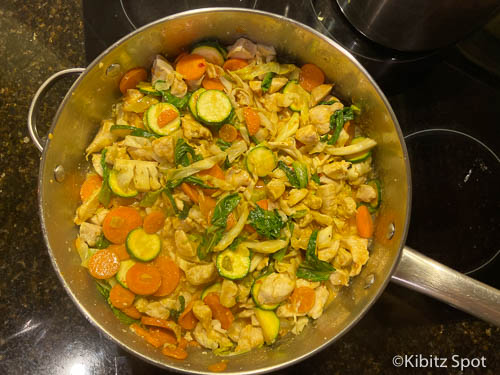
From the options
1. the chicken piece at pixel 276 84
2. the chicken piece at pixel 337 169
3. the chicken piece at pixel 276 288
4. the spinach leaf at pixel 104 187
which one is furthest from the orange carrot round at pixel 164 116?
the chicken piece at pixel 276 288

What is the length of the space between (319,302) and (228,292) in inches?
A: 20.3

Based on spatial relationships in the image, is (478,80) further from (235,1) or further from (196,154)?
(196,154)

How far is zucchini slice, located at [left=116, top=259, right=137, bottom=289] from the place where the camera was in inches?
88.7

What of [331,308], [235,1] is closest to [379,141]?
[331,308]

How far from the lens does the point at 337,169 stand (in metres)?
2.35

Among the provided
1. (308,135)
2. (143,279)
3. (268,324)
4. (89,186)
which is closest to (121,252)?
(143,279)

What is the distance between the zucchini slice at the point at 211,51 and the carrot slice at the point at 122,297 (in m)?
1.37

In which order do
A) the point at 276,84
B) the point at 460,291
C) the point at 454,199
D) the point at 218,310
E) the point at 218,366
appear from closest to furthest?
the point at 460,291, the point at 218,366, the point at 218,310, the point at 276,84, the point at 454,199

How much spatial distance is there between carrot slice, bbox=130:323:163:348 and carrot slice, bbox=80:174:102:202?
2.53 feet

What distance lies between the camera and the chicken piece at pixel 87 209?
2318 mm

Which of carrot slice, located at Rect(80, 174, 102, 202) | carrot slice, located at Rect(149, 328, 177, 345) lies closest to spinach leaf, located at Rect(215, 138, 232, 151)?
carrot slice, located at Rect(80, 174, 102, 202)

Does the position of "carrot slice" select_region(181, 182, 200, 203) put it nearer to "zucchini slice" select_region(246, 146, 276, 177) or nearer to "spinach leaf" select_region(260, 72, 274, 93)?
"zucchini slice" select_region(246, 146, 276, 177)

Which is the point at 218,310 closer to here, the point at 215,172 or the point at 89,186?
the point at 215,172

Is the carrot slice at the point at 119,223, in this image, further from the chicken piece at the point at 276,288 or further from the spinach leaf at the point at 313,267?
the spinach leaf at the point at 313,267
